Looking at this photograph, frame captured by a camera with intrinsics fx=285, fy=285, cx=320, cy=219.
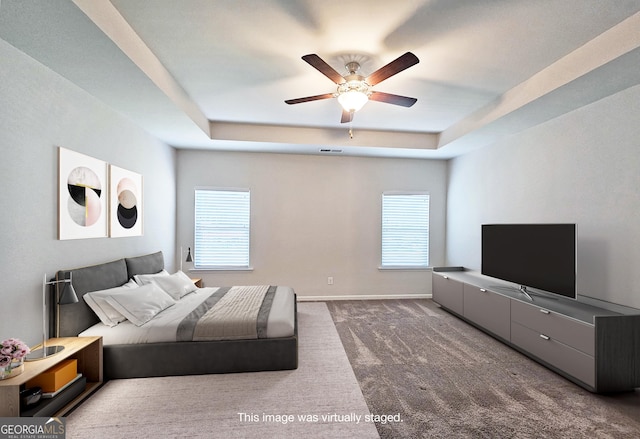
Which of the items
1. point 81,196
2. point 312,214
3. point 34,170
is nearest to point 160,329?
point 81,196

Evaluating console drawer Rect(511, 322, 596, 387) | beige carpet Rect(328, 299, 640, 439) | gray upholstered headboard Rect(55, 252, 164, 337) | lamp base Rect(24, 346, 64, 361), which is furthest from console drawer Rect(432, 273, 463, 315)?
lamp base Rect(24, 346, 64, 361)

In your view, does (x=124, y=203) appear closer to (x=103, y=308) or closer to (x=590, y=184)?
(x=103, y=308)

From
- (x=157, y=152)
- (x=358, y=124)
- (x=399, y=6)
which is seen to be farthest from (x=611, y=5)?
(x=157, y=152)

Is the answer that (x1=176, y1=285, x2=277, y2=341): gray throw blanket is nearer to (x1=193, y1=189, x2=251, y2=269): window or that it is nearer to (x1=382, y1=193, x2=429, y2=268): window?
(x1=193, y1=189, x2=251, y2=269): window

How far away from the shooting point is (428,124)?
4.26 m

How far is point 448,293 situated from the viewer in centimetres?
433

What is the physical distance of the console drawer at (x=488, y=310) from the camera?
317 cm

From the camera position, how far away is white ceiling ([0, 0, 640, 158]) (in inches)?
74.0

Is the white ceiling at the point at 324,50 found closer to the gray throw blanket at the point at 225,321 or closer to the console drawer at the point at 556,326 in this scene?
the console drawer at the point at 556,326

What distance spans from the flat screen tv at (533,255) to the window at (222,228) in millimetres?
3742

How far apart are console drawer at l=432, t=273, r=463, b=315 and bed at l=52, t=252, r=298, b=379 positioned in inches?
103

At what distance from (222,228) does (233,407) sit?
3.27 meters

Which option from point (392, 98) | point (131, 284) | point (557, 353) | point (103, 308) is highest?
point (392, 98)

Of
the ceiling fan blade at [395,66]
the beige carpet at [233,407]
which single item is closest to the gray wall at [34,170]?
the beige carpet at [233,407]
